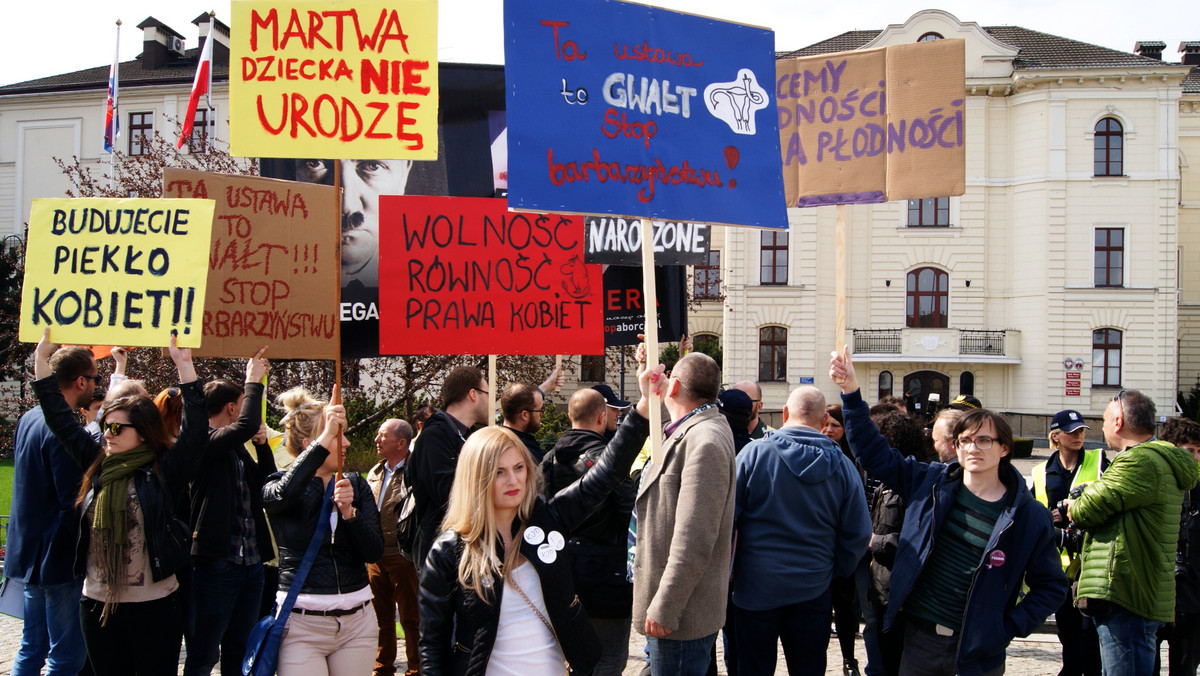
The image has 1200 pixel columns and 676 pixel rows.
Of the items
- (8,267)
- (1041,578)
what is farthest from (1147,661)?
(8,267)

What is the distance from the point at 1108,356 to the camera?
35219mm

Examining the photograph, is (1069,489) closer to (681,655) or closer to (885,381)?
(681,655)

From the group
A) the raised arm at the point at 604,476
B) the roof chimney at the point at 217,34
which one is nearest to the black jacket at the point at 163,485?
the raised arm at the point at 604,476

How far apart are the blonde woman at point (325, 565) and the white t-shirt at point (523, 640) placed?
126 centimetres

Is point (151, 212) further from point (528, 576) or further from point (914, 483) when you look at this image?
point (914, 483)

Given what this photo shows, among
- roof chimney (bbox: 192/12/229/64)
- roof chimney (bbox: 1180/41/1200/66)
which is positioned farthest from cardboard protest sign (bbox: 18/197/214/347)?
roof chimney (bbox: 1180/41/1200/66)

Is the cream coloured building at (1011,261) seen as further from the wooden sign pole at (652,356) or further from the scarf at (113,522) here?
the wooden sign pole at (652,356)

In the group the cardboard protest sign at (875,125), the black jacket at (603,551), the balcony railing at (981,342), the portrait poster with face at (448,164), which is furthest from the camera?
the balcony railing at (981,342)

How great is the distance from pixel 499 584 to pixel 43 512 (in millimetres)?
2957

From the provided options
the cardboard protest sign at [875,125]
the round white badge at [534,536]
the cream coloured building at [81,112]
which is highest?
the cream coloured building at [81,112]

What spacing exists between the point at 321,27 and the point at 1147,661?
534 cm

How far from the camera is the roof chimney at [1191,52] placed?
4659 cm

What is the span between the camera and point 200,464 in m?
4.66

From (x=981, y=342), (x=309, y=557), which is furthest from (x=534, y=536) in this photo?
(x=981, y=342)
